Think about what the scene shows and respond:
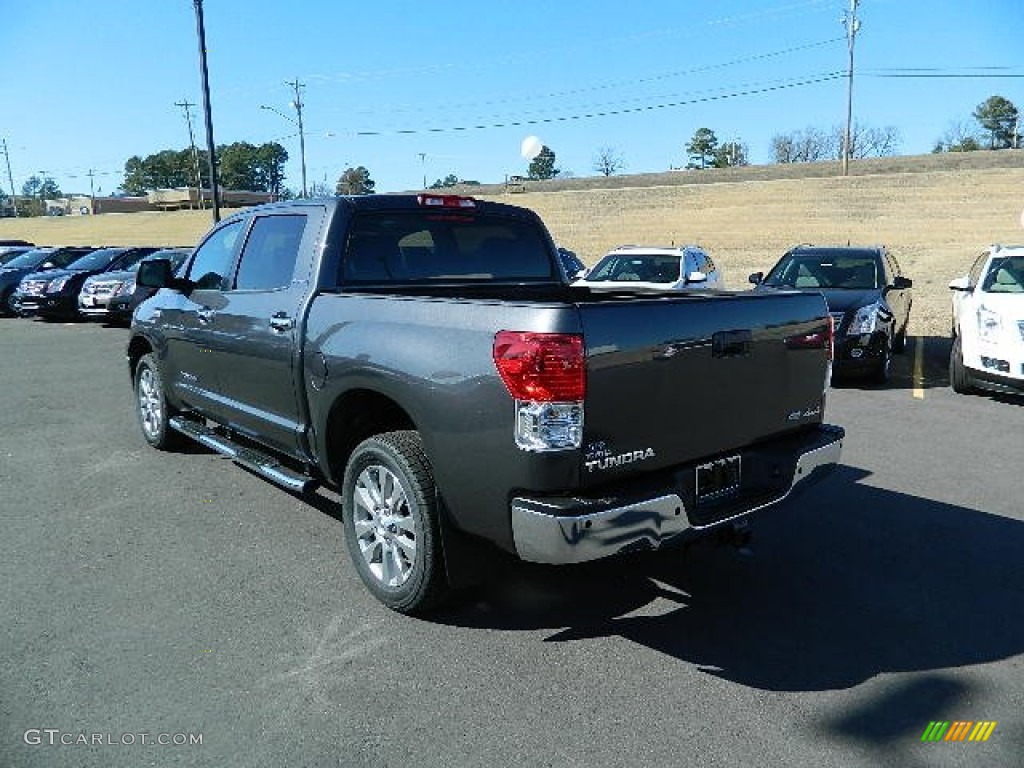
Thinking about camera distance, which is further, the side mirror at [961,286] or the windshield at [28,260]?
the windshield at [28,260]

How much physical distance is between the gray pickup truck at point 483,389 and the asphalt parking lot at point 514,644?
0.45m

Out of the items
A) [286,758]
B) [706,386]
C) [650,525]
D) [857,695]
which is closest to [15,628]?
[286,758]

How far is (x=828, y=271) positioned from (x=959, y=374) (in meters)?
2.60

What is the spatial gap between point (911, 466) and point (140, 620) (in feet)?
17.5

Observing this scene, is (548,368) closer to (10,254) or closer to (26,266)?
(26,266)

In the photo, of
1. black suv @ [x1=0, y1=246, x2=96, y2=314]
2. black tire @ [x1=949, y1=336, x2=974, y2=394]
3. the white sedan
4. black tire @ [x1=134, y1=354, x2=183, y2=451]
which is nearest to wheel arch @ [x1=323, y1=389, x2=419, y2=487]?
black tire @ [x1=134, y1=354, x2=183, y2=451]

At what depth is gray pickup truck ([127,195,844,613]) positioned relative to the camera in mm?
2896

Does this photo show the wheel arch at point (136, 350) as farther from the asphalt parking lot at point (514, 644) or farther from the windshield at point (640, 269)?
the windshield at point (640, 269)

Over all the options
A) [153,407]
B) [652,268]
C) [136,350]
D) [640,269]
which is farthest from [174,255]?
[153,407]

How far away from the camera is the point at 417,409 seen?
3.30 metres

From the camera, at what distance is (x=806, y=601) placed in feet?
12.4

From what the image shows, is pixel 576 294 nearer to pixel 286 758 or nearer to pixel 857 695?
pixel 857 695

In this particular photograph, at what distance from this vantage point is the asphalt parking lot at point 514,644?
2730 mm

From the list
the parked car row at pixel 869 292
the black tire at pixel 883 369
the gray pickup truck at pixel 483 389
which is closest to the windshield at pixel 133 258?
the parked car row at pixel 869 292
